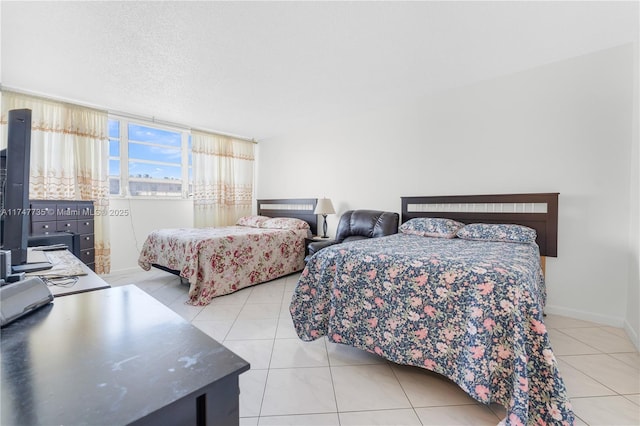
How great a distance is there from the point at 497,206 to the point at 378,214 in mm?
1273

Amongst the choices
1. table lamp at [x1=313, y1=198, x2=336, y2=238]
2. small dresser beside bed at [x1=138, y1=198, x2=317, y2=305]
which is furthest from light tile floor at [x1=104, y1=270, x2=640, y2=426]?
table lamp at [x1=313, y1=198, x2=336, y2=238]

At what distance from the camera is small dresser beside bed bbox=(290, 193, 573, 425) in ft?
3.89

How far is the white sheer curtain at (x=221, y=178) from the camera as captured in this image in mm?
4520

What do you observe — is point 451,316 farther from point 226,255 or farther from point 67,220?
point 67,220

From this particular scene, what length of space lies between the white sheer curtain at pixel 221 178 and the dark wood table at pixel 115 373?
409cm

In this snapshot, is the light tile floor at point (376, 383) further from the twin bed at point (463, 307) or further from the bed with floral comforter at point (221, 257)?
the bed with floral comforter at point (221, 257)

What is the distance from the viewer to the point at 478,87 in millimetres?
2873

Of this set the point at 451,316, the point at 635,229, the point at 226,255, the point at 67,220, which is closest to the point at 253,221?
the point at 226,255

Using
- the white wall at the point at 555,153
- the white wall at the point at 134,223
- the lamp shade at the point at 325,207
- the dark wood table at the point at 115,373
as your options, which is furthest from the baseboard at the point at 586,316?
the white wall at the point at 134,223

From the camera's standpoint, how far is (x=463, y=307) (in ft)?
4.49

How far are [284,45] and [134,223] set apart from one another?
3409mm

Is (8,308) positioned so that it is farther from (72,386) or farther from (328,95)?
(328,95)

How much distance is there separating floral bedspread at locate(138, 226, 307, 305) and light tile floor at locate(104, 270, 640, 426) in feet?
1.78

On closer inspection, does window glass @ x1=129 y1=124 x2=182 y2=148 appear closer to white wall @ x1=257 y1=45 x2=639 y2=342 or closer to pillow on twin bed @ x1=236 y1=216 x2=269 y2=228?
pillow on twin bed @ x1=236 y1=216 x2=269 y2=228
